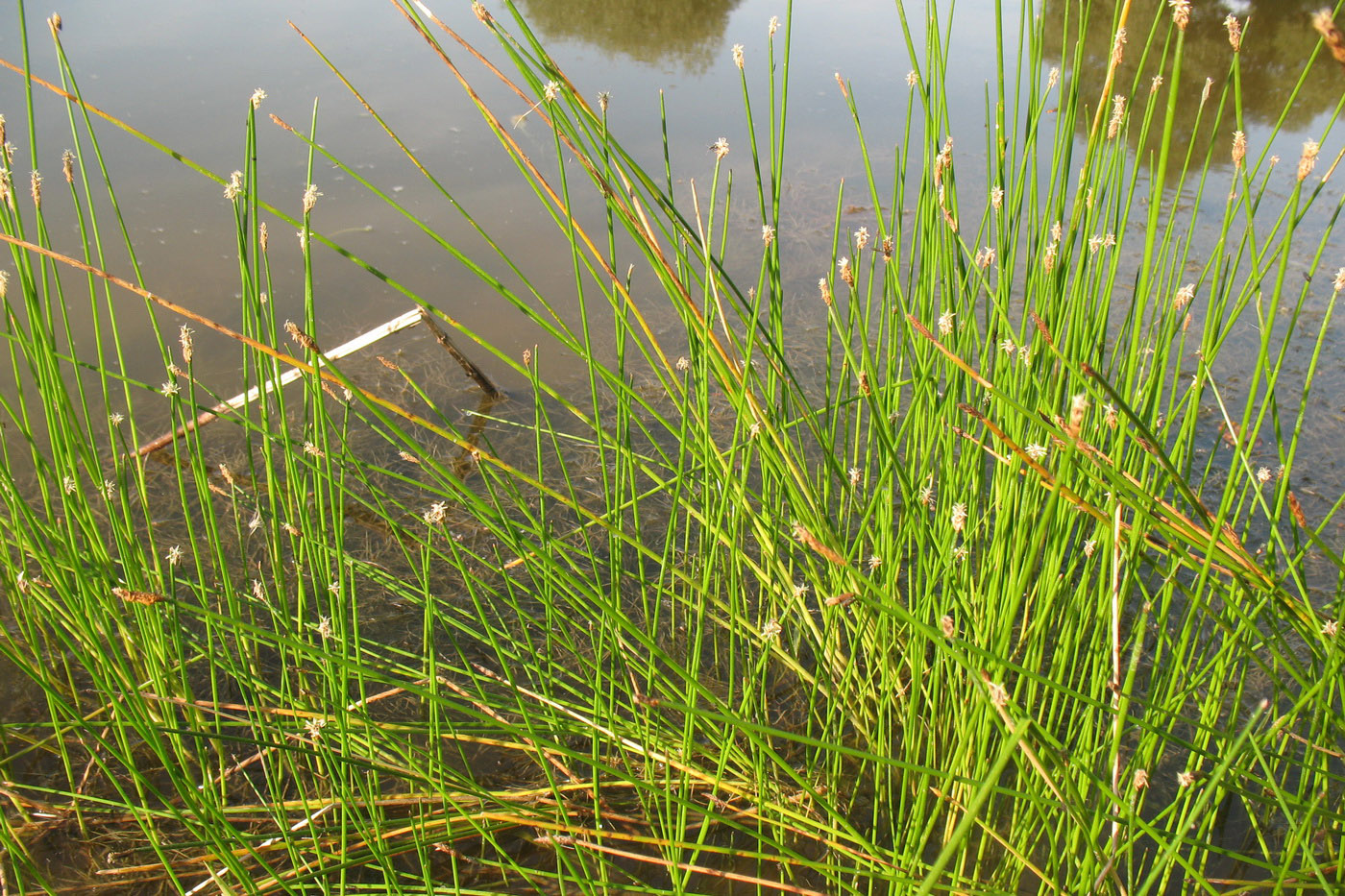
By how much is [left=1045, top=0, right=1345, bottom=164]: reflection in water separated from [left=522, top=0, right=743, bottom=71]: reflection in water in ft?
6.03

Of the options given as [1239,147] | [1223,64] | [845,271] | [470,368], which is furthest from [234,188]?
[1223,64]

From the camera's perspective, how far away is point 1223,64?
520 centimetres

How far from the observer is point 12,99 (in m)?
3.64

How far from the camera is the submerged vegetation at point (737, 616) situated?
1051 mm

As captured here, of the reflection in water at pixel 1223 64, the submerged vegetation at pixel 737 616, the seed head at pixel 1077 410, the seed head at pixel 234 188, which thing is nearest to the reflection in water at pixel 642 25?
the reflection in water at pixel 1223 64

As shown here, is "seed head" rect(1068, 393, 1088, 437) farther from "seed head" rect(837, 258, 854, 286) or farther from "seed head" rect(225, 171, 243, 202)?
"seed head" rect(225, 171, 243, 202)

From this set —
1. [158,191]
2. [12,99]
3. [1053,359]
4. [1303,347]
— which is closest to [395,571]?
[1053,359]

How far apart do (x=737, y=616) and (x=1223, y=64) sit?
209 inches

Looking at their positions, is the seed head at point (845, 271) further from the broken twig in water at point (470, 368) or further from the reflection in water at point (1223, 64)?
the reflection in water at point (1223, 64)

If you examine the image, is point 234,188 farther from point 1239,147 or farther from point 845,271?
point 1239,147

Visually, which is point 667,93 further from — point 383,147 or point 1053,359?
point 1053,359

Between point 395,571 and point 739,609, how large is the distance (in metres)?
0.78

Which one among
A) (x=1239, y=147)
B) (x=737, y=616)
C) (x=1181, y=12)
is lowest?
(x=737, y=616)

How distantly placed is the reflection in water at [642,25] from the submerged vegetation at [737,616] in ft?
11.3
